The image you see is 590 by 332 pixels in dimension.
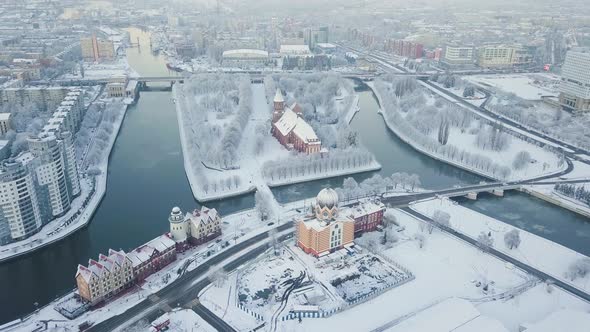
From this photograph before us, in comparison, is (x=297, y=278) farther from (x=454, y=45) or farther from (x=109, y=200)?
(x=454, y=45)

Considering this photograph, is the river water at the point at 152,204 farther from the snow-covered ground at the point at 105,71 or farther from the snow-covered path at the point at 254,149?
the snow-covered ground at the point at 105,71

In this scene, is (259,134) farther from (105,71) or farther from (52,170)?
(105,71)

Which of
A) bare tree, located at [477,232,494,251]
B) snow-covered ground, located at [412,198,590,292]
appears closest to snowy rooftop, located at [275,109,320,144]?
snow-covered ground, located at [412,198,590,292]

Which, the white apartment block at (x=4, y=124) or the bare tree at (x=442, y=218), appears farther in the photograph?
the white apartment block at (x=4, y=124)

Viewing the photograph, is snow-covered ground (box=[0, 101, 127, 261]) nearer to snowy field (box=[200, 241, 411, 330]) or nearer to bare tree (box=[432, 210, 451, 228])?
snowy field (box=[200, 241, 411, 330])

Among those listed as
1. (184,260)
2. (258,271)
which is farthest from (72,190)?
(258,271)

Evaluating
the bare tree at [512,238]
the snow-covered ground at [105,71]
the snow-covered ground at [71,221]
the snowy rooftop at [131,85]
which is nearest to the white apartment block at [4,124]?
the snow-covered ground at [71,221]
